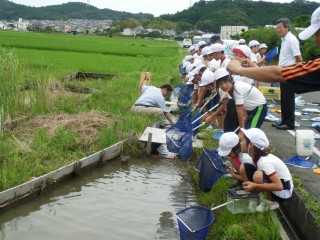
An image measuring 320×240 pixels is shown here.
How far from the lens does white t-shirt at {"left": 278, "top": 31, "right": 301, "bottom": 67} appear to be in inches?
313

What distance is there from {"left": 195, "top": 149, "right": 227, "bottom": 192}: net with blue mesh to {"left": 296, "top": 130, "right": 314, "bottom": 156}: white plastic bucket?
5.42ft

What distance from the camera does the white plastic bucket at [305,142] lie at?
6.29 m

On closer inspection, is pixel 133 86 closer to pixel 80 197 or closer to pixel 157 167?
pixel 157 167

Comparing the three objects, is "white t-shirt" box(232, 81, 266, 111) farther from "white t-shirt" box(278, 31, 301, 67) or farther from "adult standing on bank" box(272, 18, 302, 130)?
"white t-shirt" box(278, 31, 301, 67)

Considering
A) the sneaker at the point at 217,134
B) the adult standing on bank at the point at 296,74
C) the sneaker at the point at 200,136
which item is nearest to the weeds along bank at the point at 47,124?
the sneaker at the point at 200,136

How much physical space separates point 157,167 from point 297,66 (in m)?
4.61

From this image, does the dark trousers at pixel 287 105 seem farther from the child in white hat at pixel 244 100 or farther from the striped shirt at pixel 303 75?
the striped shirt at pixel 303 75

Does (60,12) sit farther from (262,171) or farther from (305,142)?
(262,171)

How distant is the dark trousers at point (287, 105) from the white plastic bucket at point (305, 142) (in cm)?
157

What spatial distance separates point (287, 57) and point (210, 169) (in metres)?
3.96

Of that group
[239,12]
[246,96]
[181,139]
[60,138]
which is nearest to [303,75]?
[246,96]

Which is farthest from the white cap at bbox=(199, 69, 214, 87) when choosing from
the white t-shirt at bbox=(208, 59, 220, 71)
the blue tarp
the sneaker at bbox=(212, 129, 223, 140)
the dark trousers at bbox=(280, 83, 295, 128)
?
the blue tarp

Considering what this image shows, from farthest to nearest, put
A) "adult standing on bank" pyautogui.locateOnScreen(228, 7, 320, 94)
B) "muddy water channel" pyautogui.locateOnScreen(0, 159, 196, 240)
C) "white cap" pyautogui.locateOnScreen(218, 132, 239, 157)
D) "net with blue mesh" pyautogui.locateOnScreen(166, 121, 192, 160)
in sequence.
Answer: "net with blue mesh" pyautogui.locateOnScreen(166, 121, 192, 160) → "muddy water channel" pyautogui.locateOnScreen(0, 159, 196, 240) → "white cap" pyautogui.locateOnScreen(218, 132, 239, 157) → "adult standing on bank" pyautogui.locateOnScreen(228, 7, 320, 94)

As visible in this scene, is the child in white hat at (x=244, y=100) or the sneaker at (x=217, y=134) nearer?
the child in white hat at (x=244, y=100)
